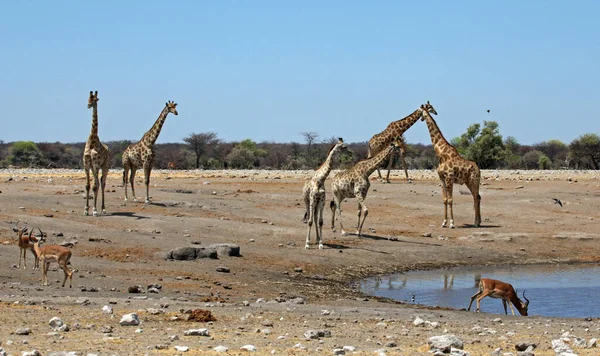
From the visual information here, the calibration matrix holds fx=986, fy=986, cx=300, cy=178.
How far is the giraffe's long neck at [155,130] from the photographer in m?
29.2

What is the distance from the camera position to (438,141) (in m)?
28.8

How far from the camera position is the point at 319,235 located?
22.8 meters

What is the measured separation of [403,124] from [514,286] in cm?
1372

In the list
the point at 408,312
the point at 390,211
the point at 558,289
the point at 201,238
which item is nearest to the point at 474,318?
the point at 408,312

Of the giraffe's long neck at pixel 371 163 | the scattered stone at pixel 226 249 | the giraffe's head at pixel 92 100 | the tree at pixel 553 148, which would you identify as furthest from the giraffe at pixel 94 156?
the tree at pixel 553 148

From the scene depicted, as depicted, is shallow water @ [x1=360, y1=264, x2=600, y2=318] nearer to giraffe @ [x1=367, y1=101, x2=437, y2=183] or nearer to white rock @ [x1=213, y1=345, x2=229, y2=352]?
white rock @ [x1=213, y1=345, x2=229, y2=352]

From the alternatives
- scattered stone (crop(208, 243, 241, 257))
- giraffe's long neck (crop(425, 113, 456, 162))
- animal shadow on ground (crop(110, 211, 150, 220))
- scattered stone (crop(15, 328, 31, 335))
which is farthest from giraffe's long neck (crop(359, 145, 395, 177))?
scattered stone (crop(15, 328, 31, 335))

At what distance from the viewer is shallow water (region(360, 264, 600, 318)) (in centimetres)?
1720

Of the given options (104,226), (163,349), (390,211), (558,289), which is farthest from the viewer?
(390,211)

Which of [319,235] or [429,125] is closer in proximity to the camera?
[319,235]

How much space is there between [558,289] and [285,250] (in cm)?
597

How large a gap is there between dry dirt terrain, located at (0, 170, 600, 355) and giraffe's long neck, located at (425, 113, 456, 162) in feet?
6.39

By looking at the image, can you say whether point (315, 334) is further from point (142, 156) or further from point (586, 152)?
point (586, 152)

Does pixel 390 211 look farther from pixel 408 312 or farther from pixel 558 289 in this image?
pixel 408 312
